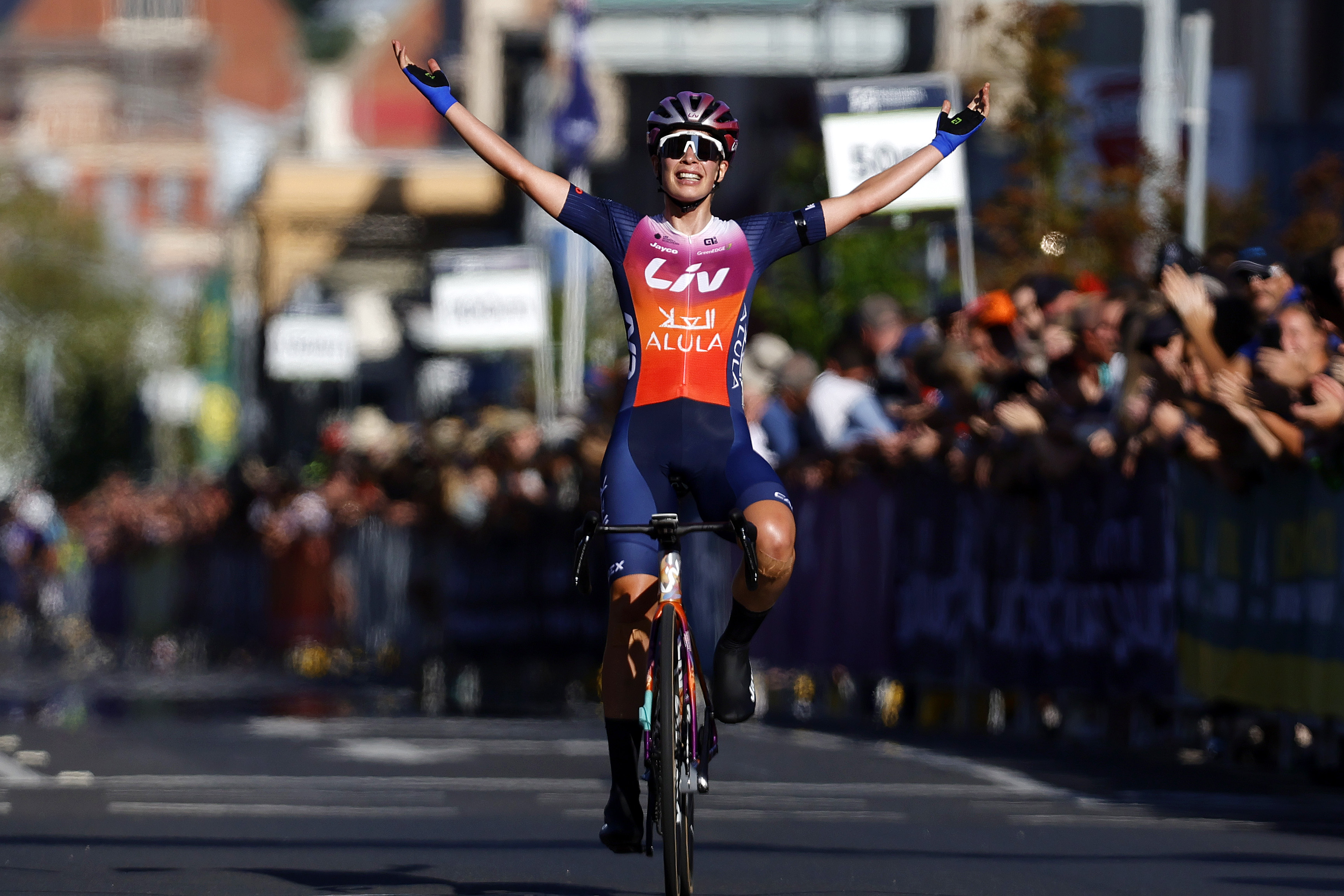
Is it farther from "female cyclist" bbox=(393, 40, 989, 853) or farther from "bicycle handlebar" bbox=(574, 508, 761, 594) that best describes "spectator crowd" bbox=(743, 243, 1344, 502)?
"bicycle handlebar" bbox=(574, 508, 761, 594)

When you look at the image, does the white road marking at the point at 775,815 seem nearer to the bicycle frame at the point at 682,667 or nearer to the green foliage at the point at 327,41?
the bicycle frame at the point at 682,667

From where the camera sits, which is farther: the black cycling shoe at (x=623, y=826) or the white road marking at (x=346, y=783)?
the white road marking at (x=346, y=783)

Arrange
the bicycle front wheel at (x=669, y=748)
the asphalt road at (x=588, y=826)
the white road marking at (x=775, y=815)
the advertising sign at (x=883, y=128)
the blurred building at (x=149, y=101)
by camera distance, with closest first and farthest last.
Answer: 1. the bicycle front wheel at (x=669, y=748)
2. the asphalt road at (x=588, y=826)
3. the white road marking at (x=775, y=815)
4. the advertising sign at (x=883, y=128)
5. the blurred building at (x=149, y=101)

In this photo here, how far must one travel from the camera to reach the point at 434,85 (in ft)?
30.8

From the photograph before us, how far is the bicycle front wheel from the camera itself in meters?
7.88

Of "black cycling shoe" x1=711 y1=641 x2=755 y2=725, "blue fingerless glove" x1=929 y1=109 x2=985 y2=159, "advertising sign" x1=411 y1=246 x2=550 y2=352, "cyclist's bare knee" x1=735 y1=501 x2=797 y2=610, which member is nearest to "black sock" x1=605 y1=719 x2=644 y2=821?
"black cycling shoe" x1=711 y1=641 x2=755 y2=725

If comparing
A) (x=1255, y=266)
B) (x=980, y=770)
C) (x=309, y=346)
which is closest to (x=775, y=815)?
(x=980, y=770)

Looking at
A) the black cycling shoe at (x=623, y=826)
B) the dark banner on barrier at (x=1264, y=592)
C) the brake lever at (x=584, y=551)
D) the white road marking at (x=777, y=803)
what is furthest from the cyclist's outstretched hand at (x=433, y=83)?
the dark banner on barrier at (x=1264, y=592)

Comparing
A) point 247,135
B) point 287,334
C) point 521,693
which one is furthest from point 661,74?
point 247,135

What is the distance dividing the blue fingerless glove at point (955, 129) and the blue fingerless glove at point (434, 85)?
5.23ft

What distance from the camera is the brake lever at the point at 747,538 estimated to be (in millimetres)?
8422

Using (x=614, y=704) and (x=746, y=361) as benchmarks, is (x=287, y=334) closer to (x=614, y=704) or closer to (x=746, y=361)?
(x=746, y=361)

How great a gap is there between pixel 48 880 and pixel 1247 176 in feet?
69.5

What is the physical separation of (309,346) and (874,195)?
37514mm
